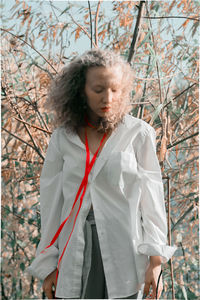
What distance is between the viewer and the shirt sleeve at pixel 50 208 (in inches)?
48.6

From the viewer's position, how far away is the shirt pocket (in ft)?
Result: 3.87

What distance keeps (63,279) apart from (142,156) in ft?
1.35

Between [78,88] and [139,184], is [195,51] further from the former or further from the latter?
[139,184]

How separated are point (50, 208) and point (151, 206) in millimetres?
318

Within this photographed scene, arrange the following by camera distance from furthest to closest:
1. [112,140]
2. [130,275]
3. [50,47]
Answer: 1. [50,47]
2. [112,140]
3. [130,275]

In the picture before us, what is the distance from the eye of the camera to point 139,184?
3.93 feet

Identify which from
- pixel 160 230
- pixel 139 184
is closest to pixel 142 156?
pixel 139 184

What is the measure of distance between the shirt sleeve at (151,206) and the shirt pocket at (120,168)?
1.4 inches

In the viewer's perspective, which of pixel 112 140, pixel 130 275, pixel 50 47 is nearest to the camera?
pixel 130 275

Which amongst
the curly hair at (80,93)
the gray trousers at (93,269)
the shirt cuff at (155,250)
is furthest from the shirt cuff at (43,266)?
the curly hair at (80,93)

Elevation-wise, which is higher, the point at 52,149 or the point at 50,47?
the point at 50,47

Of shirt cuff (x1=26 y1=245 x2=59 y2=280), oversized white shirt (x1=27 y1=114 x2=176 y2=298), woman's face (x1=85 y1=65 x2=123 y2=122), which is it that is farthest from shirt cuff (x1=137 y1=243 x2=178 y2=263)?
woman's face (x1=85 y1=65 x2=123 y2=122)

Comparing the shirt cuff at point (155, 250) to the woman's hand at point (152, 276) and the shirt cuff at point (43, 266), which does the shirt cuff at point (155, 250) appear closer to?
the woman's hand at point (152, 276)

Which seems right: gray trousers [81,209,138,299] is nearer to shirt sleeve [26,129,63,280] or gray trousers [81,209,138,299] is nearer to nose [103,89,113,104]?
shirt sleeve [26,129,63,280]
